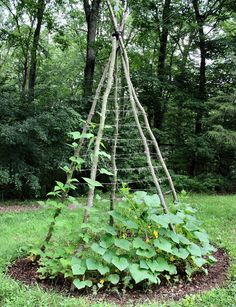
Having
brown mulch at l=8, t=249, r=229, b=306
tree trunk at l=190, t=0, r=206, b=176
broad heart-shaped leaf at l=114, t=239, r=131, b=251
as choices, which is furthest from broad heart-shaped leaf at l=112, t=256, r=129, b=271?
tree trunk at l=190, t=0, r=206, b=176

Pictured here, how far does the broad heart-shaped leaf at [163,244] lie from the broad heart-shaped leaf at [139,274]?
272 millimetres

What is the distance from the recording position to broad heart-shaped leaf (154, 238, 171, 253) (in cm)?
336

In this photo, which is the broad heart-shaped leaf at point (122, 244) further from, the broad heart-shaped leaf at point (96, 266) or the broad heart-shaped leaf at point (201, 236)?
the broad heart-shaped leaf at point (201, 236)

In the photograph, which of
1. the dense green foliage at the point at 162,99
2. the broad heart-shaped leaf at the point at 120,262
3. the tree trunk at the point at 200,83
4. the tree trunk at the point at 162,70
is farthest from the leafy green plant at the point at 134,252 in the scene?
the tree trunk at the point at 162,70

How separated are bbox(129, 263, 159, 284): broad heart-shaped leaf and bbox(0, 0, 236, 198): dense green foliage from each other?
5.83 metres

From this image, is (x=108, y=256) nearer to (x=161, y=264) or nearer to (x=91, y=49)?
(x=161, y=264)

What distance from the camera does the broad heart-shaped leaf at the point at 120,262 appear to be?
3.16m

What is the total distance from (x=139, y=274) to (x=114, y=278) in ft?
0.78

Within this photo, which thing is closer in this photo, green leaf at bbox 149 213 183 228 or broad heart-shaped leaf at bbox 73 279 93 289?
broad heart-shaped leaf at bbox 73 279 93 289

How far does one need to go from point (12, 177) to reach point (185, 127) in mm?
6928

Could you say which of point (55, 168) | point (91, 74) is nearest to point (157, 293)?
point (55, 168)

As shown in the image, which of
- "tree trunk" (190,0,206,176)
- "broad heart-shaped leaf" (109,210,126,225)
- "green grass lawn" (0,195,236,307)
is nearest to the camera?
"green grass lawn" (0,195,236,307)

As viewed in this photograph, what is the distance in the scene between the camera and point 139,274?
3182 millimetres

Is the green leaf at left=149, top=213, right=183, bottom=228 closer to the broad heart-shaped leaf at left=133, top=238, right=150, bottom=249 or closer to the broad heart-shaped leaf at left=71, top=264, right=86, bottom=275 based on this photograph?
the broad heart-shaped leaf at left=133, top=238, right=150, bottom=249
